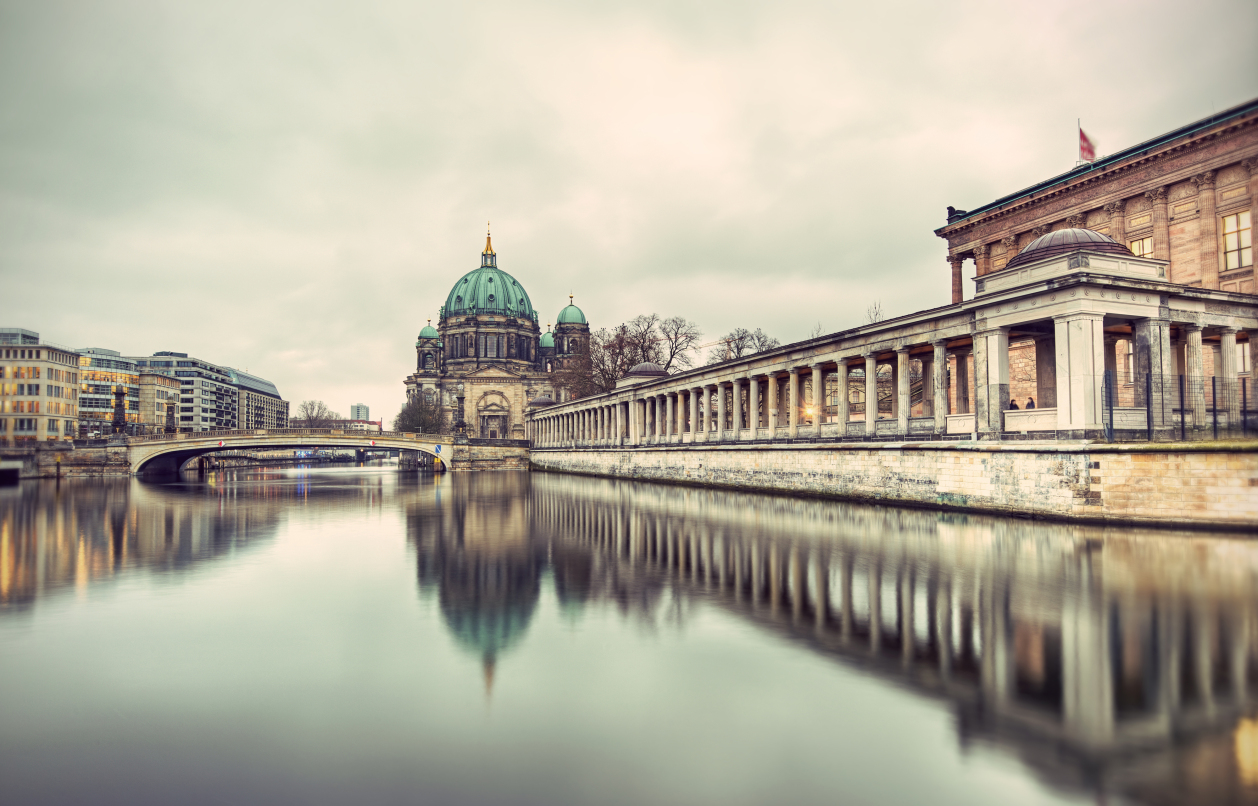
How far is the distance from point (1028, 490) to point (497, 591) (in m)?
16.7

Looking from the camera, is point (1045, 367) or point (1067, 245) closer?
point (1067, 245)

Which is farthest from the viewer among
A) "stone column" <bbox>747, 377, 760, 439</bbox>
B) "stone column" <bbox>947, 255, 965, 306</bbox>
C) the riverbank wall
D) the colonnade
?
"stone column" <bbox>947, 255, 965, 306</bbox>

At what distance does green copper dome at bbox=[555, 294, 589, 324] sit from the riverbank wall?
407 ft

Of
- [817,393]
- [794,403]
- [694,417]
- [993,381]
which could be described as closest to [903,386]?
[993,381]

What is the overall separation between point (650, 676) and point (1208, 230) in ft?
116

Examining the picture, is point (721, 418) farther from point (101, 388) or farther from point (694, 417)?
point (101, 388)

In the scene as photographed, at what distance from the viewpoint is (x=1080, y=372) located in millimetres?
21719

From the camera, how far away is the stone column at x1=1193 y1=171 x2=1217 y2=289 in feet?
103

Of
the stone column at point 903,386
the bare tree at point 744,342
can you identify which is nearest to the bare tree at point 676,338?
the bare tree at point 744,342

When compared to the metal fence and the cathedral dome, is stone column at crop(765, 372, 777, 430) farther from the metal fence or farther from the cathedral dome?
the cathedral dome

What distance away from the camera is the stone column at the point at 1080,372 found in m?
21.5

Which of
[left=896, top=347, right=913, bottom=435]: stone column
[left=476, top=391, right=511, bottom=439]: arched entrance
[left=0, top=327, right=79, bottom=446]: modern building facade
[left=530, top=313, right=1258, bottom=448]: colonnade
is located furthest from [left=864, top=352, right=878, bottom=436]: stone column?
[left=476, top=391, right=511, bottom=439]: arched entrance

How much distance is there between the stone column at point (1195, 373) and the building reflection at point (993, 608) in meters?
7.63

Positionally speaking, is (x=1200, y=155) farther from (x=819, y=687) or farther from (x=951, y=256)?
(x=819, y=687)
